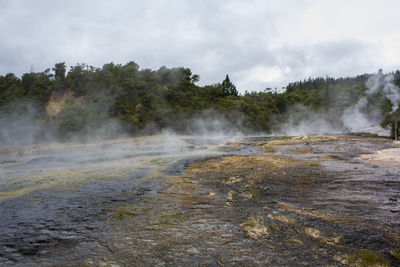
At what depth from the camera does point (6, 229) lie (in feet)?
14.0

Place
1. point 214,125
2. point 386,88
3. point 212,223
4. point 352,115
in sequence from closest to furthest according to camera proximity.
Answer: point 212,223 < point 386,88 < point 214,125 < point 352,115

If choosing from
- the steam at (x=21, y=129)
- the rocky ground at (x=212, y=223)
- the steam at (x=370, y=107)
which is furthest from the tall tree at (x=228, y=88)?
the rocky ground at (x=212, y=223)

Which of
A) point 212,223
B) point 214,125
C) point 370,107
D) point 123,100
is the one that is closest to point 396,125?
point 370,107

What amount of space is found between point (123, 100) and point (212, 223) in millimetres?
34572

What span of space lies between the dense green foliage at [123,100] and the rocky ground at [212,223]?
26.8m

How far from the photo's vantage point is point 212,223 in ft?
13.6

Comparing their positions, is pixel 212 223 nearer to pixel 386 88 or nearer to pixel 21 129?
pixel 21 129

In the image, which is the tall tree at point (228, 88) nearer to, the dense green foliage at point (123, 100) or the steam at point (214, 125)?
the dense green foliage at point (123, 100)

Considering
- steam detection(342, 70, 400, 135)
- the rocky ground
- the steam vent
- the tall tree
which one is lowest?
the rocky ground

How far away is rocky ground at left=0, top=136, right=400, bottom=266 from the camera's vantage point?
10.2 feet

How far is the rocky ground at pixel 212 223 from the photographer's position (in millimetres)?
3105

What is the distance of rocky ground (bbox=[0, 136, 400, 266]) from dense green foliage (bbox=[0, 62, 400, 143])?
2675 centimetres

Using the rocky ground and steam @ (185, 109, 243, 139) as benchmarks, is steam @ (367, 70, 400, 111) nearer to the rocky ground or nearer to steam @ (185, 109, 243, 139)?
steam @ (185, 109, 243, 139)

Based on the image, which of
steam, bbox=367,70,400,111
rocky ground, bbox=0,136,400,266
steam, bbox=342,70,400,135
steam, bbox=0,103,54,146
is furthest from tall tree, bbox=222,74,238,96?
rocky ground, bbox=0,136,400,266
